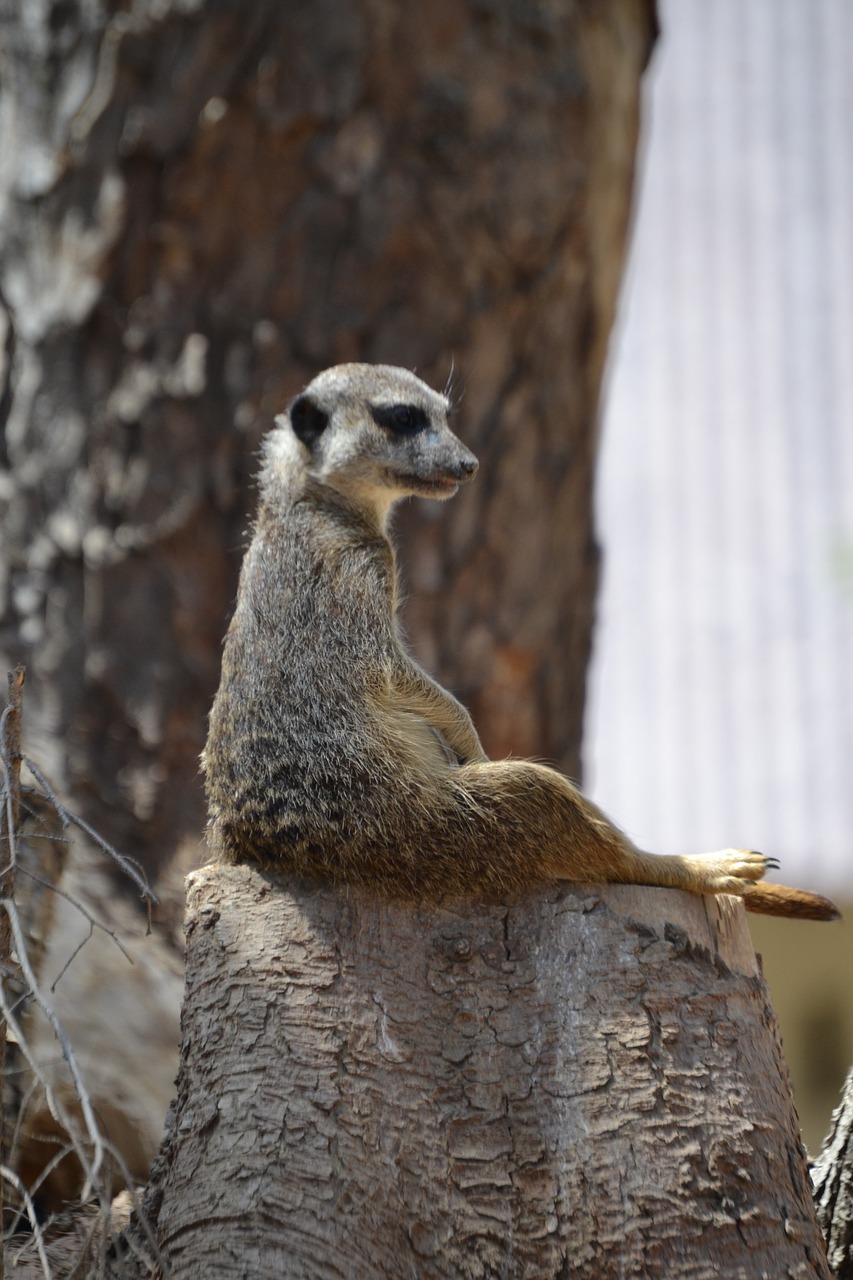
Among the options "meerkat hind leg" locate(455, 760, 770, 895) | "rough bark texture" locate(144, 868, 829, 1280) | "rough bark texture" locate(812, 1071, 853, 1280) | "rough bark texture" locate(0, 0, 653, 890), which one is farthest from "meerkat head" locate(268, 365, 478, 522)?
"rough bark texture" locate(0, 0, 653, 890)

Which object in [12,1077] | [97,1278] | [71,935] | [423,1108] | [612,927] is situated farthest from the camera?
[71,935]

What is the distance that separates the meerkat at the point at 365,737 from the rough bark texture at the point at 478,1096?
0.29 ft

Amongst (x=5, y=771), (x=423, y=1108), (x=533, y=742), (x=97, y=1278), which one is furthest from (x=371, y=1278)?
(x=533, y=742)

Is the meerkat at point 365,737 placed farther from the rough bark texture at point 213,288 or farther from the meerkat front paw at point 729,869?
the rough bark texture at point 213,288

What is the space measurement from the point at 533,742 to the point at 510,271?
6.91 ft

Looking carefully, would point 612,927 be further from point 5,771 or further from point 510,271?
point 510,271

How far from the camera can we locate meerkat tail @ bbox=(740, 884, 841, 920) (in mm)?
2967

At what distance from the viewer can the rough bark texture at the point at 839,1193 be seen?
2.85 meters

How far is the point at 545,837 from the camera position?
2.75 meters

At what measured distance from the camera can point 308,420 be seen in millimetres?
3316

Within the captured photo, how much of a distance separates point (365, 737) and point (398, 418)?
0.90m

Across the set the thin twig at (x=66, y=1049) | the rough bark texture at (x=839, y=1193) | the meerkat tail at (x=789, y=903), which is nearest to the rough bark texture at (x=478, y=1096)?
the meerkat tail at (x=789, y=903)

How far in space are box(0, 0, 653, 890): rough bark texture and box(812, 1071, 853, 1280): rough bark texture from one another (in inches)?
109

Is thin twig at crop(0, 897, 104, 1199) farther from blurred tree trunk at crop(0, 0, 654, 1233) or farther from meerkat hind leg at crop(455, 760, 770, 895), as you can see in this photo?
blurred tree trunk at crop(0, 0, 654, 1233)
